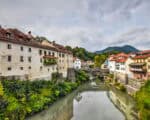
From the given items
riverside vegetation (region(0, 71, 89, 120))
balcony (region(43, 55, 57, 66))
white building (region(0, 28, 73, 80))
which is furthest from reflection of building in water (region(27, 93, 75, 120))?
balcony (region(43, 55, 57, 66))

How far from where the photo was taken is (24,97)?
24984 mm

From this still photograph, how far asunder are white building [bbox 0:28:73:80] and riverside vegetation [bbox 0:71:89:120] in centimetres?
249

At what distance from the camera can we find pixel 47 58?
4047 centimetres

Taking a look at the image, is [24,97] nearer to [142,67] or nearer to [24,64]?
[24,64]

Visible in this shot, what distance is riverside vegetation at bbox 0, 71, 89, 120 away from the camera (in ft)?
67.4

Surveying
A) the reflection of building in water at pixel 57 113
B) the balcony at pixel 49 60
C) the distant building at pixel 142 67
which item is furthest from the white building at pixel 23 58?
the distant building at pixel 142 67

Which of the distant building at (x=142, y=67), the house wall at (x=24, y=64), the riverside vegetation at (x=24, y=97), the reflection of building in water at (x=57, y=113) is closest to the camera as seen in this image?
the riverside vegetation at (x=24, y=97)

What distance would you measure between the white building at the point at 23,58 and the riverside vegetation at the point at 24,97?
2.49 metres

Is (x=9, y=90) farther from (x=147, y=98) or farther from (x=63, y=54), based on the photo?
(x=63, y=54)

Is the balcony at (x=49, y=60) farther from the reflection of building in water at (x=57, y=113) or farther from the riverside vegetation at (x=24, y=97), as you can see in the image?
the reflection of building in water at (x=57, y=113)

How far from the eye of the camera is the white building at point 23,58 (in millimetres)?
28625

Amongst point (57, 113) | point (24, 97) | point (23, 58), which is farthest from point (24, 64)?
point (57, 113)

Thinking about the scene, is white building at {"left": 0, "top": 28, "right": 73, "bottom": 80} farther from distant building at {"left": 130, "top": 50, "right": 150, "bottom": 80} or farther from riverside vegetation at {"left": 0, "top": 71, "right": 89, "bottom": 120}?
distant building at {"left": 130, "top": 50, "right": 150, "bottom": 80}

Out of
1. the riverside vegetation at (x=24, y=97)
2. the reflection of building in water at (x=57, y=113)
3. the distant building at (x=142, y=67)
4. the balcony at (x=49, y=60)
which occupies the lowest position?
the reflection of building in water at (x=57, y=113)
